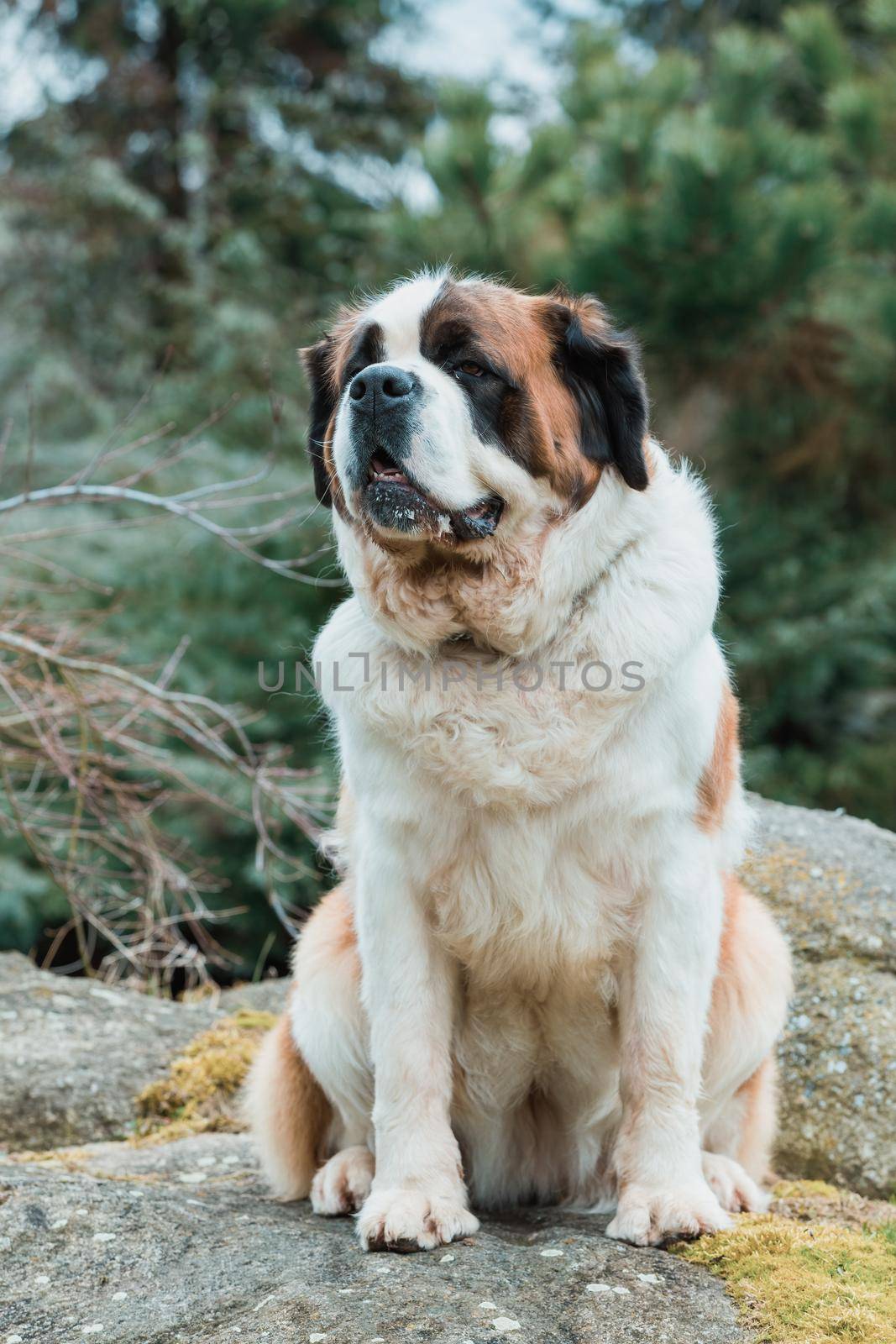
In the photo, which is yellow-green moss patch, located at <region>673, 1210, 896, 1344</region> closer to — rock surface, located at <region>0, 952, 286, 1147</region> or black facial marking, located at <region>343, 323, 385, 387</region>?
black facial marking, located at <region>343, 323, 385, 387</region>

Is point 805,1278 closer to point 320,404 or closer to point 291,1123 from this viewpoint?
point 291,1123

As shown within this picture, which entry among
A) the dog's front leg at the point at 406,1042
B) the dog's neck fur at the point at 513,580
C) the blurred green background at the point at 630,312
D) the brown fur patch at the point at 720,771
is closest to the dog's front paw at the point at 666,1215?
the dog's front leg at the point at 406,1042

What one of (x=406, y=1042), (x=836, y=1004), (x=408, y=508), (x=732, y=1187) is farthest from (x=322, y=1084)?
(x=836, y=1004)

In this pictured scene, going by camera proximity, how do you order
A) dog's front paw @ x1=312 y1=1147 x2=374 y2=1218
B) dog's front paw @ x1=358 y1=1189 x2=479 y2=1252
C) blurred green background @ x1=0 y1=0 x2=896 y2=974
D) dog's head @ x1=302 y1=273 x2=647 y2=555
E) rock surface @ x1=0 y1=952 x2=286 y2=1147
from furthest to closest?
blurred green background @ x1=0 y1=0 x2=896 y2=974
rock surface @ x1=0 y1=952 x2=286 y2=1147
dog's front paw @ x1=312 y1=1147 x2=374 y2=1218
dog's head @ x1=302 y1=273 x2=647 y2=555
dog's front paw @ x1=358 y1=1189 x2=479 y2=1252

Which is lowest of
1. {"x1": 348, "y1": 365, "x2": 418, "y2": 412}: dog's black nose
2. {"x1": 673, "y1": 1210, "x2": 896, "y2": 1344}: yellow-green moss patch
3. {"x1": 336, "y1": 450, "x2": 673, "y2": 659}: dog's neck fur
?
{"x1": 673, "y1": 1210, "x2": 896, "y2": 1344}: yellow-green moss patch

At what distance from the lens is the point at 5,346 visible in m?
14.5

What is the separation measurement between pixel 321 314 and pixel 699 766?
34.7 feet

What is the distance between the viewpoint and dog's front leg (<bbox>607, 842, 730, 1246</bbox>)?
9.90ft

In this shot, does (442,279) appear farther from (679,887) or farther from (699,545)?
(679,887)

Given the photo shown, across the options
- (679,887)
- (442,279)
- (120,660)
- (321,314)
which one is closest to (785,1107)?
(679,887)

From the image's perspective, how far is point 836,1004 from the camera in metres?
4.36

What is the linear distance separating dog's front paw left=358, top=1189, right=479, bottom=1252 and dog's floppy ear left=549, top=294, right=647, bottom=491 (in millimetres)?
1702

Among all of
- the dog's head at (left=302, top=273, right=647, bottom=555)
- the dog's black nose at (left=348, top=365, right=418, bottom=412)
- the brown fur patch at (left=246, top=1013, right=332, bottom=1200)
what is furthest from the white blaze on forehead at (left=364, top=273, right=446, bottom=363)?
the brown fur patch at (left=246, top=1013, right=332, bottom=1200)

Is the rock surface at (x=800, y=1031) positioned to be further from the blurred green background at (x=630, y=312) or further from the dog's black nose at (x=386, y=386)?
the blurred green background at (x=630, y=312)
